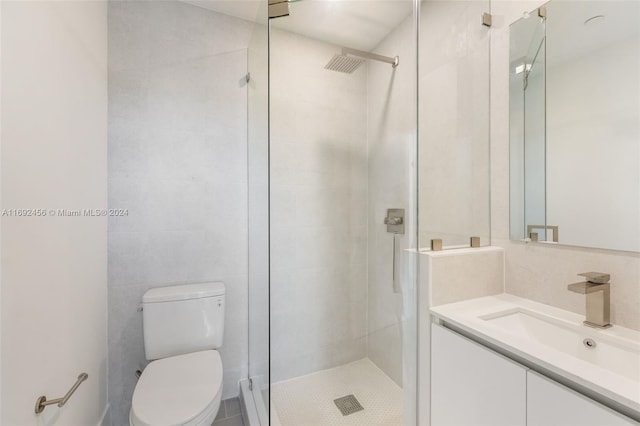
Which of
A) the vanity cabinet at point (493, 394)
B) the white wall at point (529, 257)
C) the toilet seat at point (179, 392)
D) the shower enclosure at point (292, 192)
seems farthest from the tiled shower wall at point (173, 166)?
the white wall at point (529, 257)

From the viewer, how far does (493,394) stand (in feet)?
2.75

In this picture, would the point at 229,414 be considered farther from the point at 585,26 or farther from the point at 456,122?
the point at 585,26

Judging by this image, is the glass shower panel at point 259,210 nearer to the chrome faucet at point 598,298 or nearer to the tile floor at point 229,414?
the tile floor at point 229,414

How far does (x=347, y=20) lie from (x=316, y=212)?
1.01 m

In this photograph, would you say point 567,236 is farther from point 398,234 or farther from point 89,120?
point 89,120

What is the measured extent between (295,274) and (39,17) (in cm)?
141

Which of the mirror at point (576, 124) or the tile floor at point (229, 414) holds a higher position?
the mirror at point (576, 124)

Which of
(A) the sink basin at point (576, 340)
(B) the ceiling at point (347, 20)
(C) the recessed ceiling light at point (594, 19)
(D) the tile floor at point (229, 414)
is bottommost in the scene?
(D) the tile floor at point (229, 414)

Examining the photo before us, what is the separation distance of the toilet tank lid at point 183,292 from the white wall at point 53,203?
0.25 metres

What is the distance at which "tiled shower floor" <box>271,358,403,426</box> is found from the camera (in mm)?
1302

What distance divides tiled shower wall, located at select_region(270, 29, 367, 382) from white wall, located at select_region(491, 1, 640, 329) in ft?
2.09

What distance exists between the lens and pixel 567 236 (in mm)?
1046

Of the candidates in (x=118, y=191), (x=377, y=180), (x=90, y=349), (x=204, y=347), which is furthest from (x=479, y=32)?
(x=90, y=349)

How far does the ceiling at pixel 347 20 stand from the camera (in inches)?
51.9
